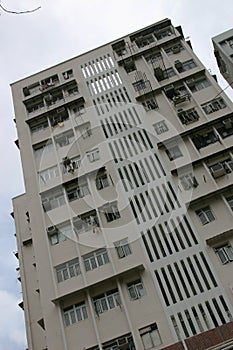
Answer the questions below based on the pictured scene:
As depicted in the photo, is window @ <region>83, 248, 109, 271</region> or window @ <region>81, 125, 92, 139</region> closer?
window @ <region>83, 248, 109, 271</region>

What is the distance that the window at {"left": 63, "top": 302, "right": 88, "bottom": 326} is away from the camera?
1084 cm

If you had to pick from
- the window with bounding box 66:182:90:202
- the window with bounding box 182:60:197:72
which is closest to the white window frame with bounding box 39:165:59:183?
the window with bounding box 66:182:90:202

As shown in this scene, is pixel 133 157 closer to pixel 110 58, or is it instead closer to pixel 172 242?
pixel 172 242

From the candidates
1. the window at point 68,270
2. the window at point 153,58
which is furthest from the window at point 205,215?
the window at point 153,58

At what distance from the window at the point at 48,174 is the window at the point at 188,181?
4615 millimetres

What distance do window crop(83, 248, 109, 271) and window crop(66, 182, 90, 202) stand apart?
231cm

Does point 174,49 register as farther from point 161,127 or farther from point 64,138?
point 64,138

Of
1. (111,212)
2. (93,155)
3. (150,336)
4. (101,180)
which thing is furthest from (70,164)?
(150,336)

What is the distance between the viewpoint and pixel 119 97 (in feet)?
51.9

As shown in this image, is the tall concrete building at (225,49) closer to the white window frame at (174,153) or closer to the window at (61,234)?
the white window frame at (174,153)

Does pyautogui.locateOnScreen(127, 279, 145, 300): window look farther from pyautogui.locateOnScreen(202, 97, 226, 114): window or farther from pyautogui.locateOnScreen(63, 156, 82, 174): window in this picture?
pyautogui.locateOnScreen(202, 97, 226, 114): window

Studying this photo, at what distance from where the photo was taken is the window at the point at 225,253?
10.9 m

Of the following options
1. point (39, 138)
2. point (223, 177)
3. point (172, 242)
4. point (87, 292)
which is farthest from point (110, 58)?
point (87, 292)

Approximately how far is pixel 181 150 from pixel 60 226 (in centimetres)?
484
